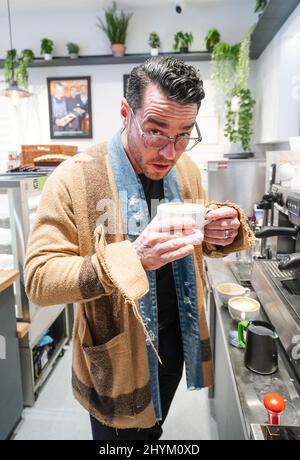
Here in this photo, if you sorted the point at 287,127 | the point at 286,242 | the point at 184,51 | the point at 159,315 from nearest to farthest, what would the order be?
1. the point at 159,315
2. the point at 286,242
3. the point at 287,127
4. the point at 184,51

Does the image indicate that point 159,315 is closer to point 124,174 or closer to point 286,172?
point 124,174

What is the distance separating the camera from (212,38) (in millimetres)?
3508

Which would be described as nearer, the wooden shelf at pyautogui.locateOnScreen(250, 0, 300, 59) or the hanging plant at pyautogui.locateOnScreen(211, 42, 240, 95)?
the wooden shelf at pyautogui.locateOnScreen(250, 0, 300, 59)

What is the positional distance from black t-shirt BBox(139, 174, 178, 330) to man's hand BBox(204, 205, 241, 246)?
0.68 ft

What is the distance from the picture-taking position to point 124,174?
3.38 feet

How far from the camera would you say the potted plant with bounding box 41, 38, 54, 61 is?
3.71m

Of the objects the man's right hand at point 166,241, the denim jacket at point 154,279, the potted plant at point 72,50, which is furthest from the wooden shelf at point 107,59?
the man's right hand at point 166,241

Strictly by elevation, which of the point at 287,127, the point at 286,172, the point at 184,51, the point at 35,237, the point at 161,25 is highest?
the point at 161,25

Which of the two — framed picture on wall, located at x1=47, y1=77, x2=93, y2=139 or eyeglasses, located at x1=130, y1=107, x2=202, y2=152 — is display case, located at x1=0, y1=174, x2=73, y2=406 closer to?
eyeglasses, located at x1=130, y1=107, x2=202, y2=152

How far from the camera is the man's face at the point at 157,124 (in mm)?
879

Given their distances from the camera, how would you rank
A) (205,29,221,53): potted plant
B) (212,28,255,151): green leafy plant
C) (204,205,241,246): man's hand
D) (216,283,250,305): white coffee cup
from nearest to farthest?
(204,205,241,246): man's hand
(216,283,250,305): white coffee cup
(212,28,255,151): green leafy plant
(205,29,221,53): potted plant

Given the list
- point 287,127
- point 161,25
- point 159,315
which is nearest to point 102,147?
point 159,315

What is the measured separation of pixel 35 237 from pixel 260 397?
76cm

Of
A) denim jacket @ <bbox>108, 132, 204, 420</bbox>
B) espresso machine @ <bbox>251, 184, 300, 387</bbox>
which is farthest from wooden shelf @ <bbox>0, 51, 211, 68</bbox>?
denim jacket @ <bbox>108, 132, 204, 420</bbox>
